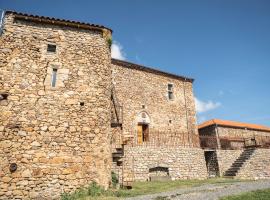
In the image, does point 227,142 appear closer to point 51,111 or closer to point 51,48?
point 51,111

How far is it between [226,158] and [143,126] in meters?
7.00

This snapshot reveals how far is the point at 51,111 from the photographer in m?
8.60

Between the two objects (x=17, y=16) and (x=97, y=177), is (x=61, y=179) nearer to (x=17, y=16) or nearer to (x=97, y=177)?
(x=97, y=177)

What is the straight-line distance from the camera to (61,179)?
7906 mm

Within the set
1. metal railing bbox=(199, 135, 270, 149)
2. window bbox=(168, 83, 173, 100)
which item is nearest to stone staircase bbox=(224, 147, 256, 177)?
metal railing bbox=(199, 135, 270, 149)

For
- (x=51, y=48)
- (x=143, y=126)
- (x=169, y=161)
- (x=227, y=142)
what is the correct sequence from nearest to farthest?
(x=51, y=48), (x=169, y=161), (x=143, y=126), (x=227, y=142)

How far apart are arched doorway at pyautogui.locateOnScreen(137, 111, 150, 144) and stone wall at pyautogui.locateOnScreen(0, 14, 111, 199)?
7.93 metres

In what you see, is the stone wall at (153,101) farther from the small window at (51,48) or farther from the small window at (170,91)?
the small window at (51,48)

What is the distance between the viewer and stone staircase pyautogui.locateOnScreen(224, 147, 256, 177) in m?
15.8

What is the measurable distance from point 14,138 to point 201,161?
12754 millimetres

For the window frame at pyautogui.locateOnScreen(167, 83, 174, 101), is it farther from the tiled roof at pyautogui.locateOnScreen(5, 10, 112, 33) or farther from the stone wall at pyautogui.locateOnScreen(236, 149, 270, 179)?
the tiled roof at pyautogui.locateOnScreen(5, 10, 112, 33)

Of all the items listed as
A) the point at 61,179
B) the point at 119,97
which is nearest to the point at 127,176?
the point at 61,179

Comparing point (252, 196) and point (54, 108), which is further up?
point (54, 108)

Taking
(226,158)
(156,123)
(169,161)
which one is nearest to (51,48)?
(169,161)
